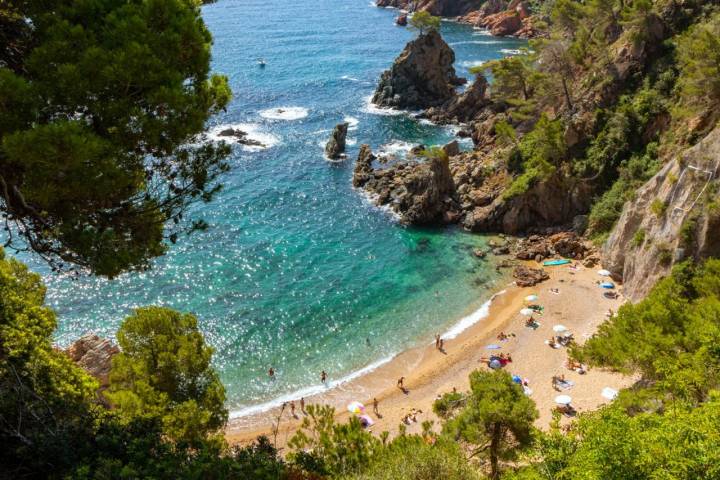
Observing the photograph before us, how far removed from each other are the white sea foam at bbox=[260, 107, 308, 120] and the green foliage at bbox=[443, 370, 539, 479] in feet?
192

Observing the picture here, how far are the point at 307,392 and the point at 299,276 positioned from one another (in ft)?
38.3

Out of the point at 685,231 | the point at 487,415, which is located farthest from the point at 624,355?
the point at 685,231

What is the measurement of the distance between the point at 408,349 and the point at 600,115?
25853 mm

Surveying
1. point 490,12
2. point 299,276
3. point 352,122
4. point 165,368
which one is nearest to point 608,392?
point 299,276

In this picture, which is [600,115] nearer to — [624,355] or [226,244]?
[624,355]

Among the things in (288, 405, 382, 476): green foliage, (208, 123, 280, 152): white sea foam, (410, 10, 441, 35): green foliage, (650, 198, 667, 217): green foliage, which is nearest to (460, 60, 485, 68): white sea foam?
(410, 10, 441, 35): green foliage

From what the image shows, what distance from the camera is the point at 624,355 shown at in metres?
19.2

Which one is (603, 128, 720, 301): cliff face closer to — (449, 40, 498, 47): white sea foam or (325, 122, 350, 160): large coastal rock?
(325, 122, 350, 160): large coastal rock

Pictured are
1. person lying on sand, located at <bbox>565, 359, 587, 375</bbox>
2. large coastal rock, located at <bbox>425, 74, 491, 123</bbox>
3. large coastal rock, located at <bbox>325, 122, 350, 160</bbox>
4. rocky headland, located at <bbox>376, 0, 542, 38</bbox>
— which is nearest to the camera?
person lying on sand, located at <bbox>565, 359, 587, 375</bbox>

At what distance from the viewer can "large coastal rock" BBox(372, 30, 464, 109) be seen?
7300 cm

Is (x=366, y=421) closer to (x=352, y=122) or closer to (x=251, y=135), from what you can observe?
(x=251, y=135)

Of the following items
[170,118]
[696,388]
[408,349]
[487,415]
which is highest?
[170,118]

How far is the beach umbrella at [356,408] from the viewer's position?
29.1 m

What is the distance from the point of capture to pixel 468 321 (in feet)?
120
